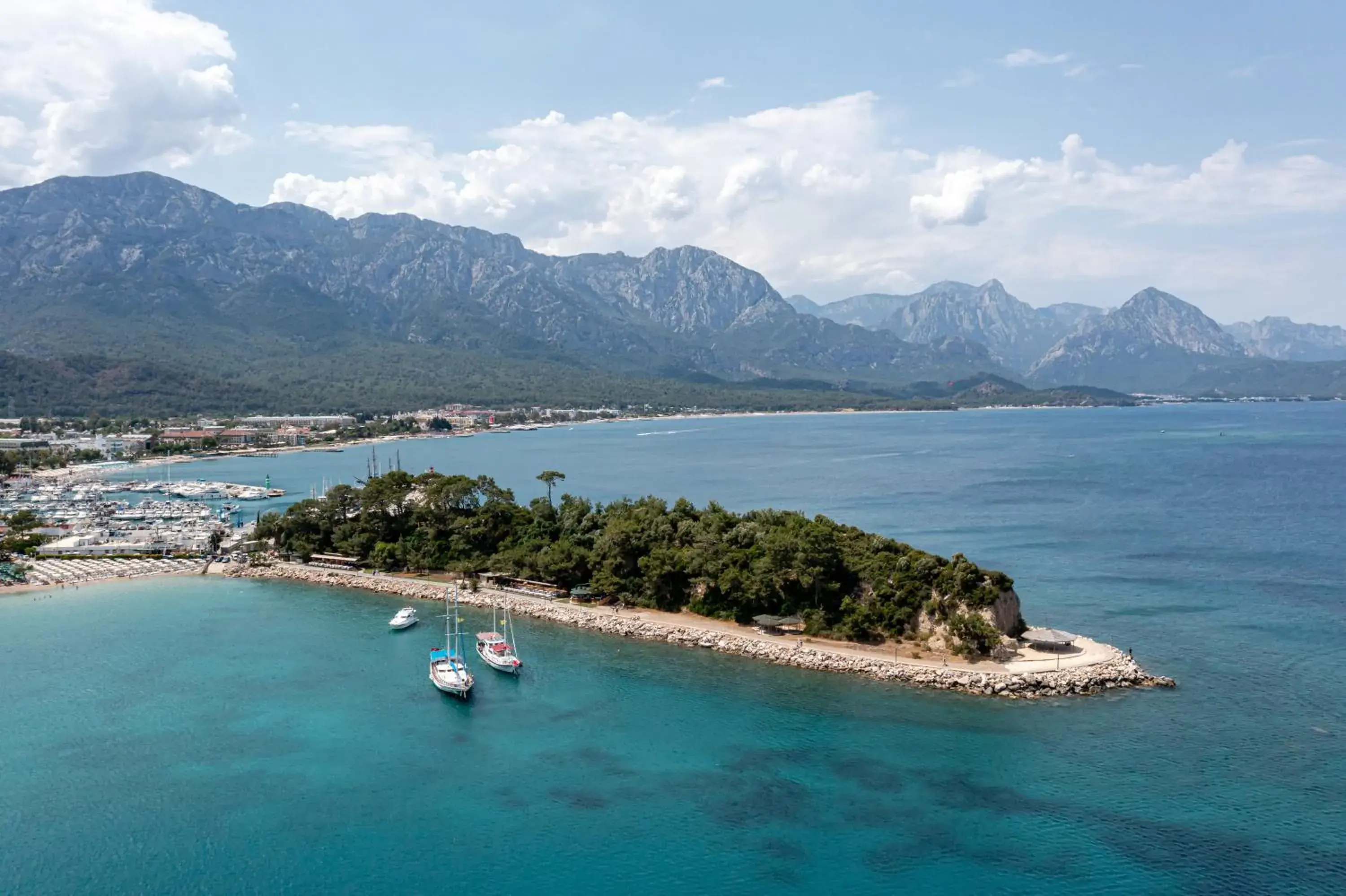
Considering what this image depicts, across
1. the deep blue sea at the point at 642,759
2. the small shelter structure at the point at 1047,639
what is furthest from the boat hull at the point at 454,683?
the small shelter structure at the point at 1047,639

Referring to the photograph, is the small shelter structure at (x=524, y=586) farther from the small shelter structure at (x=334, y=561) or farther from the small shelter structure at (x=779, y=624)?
the small shelter structure at (x=779, y=624)

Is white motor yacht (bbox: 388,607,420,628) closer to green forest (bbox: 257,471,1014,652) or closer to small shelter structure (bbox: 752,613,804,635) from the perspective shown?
green forest (bbox: 257,471,1014,652)

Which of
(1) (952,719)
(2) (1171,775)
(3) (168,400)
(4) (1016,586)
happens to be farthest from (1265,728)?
(3) (168,400)

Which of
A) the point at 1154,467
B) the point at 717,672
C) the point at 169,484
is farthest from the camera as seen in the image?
the point at 1154,467

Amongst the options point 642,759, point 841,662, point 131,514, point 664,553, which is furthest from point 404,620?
point 131,514

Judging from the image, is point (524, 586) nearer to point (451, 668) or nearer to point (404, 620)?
point (404, 620)

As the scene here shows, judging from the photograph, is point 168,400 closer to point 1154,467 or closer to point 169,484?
point 169,484

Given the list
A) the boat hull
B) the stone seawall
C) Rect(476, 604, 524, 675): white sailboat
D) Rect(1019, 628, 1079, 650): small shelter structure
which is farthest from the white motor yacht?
Rect(1019, 628, 1079, 650): small shelter structure
